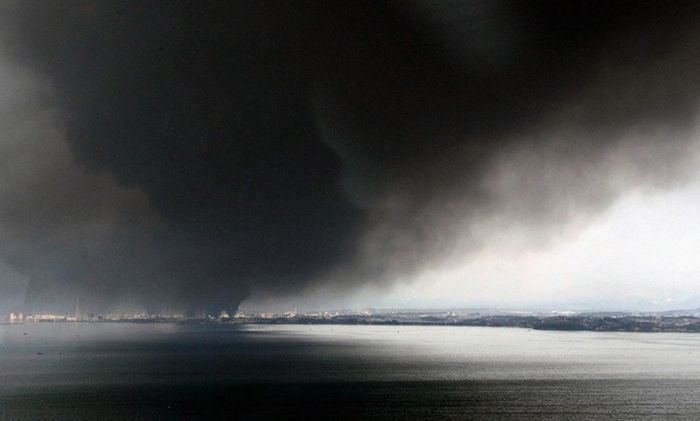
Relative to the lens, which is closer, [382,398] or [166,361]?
[382,398]

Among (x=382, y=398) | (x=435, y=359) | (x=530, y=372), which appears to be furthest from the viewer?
(x=435, y=359)

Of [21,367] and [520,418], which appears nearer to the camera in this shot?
[520,418]

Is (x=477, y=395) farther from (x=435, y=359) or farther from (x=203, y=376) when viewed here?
(x=435, y=359)

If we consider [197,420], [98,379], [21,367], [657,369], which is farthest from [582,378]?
[21,367]

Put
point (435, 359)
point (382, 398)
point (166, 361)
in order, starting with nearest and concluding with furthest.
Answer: point (382, 398) < point (166, 361) < point (435, 359)

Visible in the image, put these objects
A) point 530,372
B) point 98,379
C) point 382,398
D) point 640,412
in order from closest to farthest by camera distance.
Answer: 1. point 640,412
2. point 382,398
3. point 98,379
4. point 530,372

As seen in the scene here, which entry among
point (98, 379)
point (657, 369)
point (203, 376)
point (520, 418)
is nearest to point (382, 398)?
point (520, 418)

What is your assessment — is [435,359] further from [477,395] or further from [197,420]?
[197,420]

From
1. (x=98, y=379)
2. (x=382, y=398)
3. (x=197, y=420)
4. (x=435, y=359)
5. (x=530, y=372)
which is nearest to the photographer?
(x=197, y=420)
